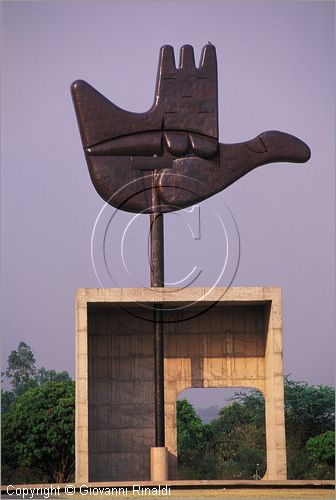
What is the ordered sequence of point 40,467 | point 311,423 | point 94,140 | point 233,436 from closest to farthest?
point 94,140, point 40,467, point 311,423, point 233,436

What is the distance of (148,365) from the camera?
22453 millimetres

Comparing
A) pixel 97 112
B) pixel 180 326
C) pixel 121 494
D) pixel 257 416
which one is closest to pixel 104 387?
pixel 180 326

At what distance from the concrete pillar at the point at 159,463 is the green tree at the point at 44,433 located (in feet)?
42.4

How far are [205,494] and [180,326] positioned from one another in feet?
15.0

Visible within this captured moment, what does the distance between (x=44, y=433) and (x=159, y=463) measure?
1407 centimetres

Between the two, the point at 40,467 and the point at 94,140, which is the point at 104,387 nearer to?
the point at 94,140

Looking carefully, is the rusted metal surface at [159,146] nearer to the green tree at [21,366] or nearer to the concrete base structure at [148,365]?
the concrete base structure at [148,365]

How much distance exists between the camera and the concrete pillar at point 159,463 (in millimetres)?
20000

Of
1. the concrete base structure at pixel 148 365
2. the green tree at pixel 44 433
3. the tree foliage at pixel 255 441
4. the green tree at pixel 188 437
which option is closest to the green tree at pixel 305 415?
the tree foliage at pixel 255 441

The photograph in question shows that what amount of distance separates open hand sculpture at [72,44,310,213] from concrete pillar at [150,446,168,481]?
4.35 metres

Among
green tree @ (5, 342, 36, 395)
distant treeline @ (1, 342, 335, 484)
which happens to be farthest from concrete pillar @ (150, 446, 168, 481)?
green tree @ (5, 342, 36, 395)

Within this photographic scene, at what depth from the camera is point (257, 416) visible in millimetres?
49719

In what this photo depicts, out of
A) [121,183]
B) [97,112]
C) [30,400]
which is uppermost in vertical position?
[97,112]

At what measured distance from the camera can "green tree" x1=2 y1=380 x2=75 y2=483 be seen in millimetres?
33062
